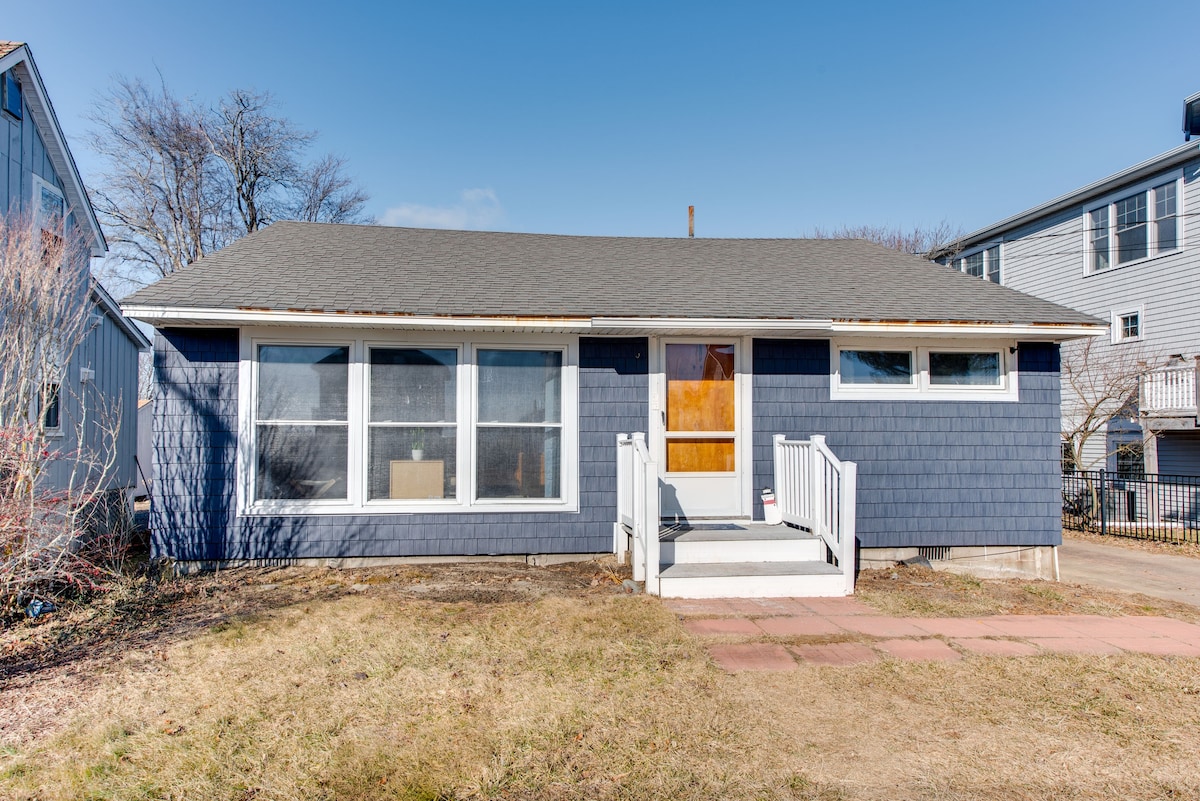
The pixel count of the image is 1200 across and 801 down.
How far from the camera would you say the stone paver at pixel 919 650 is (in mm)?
4086

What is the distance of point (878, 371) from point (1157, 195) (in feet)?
38.0

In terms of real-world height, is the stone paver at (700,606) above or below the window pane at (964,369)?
below

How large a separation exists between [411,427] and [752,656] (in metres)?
3.87

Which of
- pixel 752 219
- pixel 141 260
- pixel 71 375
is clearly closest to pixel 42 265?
pixel 71 375

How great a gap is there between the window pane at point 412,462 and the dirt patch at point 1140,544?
400 inches

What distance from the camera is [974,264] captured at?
18953mm

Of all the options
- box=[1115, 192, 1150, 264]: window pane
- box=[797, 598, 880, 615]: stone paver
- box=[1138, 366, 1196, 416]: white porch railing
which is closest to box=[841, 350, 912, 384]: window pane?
box=[797, 598, 880, 615]: stone paver

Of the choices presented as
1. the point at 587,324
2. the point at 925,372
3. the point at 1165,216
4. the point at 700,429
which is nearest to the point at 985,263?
the point at 1165,216

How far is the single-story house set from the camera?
20.2 ft

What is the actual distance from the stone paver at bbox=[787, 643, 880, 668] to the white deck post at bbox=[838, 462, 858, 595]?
130cm

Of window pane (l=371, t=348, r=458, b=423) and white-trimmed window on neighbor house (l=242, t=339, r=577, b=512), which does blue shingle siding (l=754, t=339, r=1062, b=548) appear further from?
window pane (l=371, t=348, r=458, b=423)

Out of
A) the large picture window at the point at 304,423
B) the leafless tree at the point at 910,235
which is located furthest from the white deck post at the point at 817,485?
the leafless tree at the point at 910,235

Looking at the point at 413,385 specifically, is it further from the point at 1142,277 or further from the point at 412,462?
the point at 1142,277

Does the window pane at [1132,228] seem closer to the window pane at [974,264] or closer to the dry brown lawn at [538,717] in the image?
the window pane at [974,264]
